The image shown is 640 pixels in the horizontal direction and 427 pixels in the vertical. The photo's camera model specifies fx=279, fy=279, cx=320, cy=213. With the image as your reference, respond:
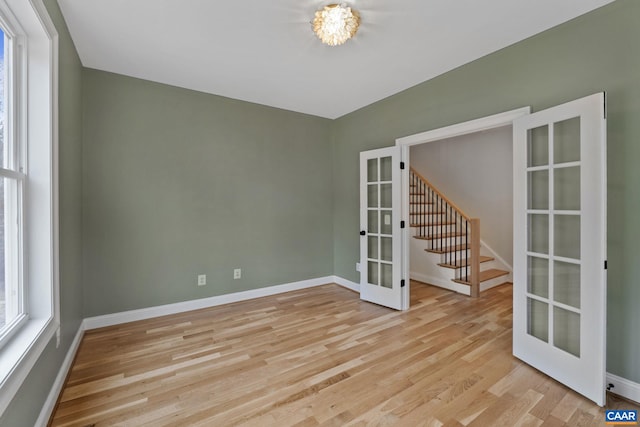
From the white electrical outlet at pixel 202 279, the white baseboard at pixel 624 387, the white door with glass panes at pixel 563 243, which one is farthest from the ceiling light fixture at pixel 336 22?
the white baseboard at pixel 624 387

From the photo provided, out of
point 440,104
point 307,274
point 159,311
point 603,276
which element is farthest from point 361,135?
point 159,311

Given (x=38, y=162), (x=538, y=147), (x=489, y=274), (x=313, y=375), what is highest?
(x=538, y=147)

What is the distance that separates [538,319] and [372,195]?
209 centimetres

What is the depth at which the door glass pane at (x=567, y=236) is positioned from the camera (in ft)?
6.27

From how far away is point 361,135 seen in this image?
3975 millimetres

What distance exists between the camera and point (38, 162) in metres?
1.68

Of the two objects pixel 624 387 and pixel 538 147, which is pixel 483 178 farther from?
pixel 624 387

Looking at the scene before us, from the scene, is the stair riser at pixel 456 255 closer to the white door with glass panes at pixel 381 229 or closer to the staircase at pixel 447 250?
the staircase at pixel 447 250

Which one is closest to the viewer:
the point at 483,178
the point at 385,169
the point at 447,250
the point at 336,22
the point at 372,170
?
the point at 336,22

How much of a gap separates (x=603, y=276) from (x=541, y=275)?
1.43 ft

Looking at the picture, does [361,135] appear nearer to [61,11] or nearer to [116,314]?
[61,11]

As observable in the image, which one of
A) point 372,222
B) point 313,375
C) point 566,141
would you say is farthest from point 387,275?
point 566,141

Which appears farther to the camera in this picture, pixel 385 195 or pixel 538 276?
pixel 385 195

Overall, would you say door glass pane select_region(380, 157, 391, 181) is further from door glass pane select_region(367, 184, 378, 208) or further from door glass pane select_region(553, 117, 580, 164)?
door glass pane select_region(553, 117, 580, 164)
